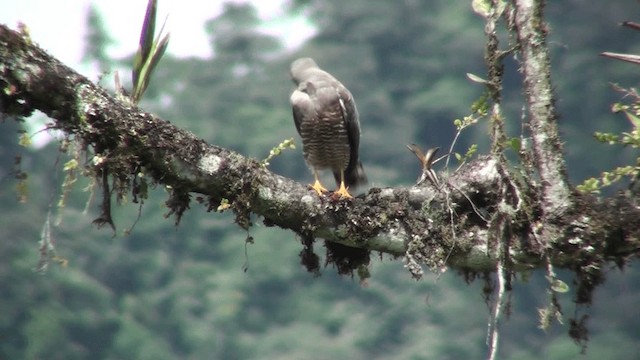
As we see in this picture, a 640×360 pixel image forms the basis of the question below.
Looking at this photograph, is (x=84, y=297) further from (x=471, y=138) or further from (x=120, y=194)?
(x=120, y=194)

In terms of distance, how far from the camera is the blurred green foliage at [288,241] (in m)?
21.6

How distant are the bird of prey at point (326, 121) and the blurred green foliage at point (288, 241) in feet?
49.0

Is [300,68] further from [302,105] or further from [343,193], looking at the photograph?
[343,193]

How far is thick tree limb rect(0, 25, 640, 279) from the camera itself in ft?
10.1

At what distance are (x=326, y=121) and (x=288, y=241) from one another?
18784 mm

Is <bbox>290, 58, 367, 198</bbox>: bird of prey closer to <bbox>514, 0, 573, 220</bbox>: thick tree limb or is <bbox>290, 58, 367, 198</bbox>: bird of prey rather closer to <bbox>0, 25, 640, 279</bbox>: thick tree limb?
<bbox>0, 25, 640, 279</bbox>: thick tree limb

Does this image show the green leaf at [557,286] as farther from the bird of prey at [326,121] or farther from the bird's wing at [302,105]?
the bird's wing at [302,105]

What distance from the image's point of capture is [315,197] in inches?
144

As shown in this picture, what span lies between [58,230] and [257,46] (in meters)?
11.1

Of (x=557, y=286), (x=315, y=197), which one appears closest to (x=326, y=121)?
(x=315, y=197)

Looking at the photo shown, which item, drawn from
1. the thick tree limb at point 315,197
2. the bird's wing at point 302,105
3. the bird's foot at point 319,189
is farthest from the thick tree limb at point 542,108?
the bird's wing at point 302,105

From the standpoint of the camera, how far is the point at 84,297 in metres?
21.7

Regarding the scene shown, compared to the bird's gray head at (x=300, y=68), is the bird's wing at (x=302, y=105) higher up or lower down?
lower down

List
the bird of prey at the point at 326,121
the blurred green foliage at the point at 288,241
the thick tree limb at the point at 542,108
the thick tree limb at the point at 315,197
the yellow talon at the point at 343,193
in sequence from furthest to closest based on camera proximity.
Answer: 1. the blurred green foliage at the point at 288,241
2. the bird of prey at the point at 326,121
3. the yellow talon at the point at 343,193
4. the thick tree limb at the point at 542,108
5. the thick tree limb at the point at 315,197
